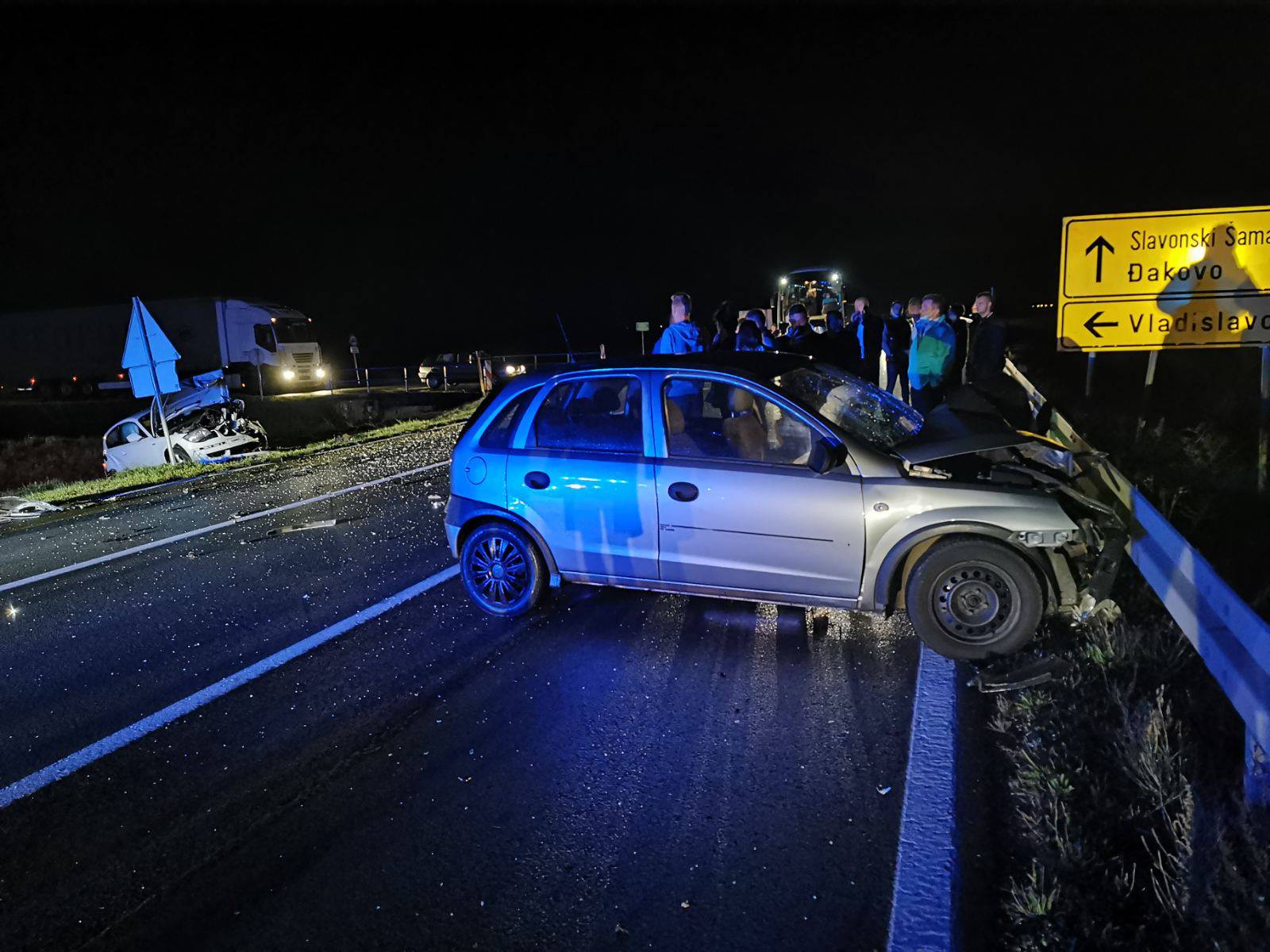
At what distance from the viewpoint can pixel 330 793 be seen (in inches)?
141

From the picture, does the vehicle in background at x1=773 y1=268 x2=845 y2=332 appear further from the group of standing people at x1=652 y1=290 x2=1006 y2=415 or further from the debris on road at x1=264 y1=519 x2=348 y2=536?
the debris on road at x1=264 y1=519 x2=348 y2=536

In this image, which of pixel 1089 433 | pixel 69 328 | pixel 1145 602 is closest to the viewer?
pixel 1145 602

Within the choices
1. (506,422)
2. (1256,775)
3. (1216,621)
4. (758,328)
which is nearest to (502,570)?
(506,422)

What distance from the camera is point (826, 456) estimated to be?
177 inches

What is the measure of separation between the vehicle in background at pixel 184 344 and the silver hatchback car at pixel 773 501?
30872 millimetres

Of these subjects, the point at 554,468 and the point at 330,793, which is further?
the point at 554,468

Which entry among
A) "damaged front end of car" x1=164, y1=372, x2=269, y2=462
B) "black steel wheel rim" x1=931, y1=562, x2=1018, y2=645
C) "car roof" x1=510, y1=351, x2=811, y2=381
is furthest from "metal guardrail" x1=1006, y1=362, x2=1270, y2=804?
"damaged front end of car" x1=164, y1=372, x2=269, y2=462

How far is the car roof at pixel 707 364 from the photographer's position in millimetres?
5051

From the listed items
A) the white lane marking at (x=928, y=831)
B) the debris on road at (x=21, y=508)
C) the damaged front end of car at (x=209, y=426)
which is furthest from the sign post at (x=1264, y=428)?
the damaged front end of car at (x=209, y=426)

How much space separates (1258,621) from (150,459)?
59.2 feet

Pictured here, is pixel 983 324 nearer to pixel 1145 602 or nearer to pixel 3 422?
pixel 1145 602

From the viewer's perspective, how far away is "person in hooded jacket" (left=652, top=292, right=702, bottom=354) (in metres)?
8.66

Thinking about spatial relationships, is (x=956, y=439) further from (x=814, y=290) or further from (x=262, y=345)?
(x=262, y=345)

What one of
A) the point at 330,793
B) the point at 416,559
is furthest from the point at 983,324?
A: the point at 330,793
